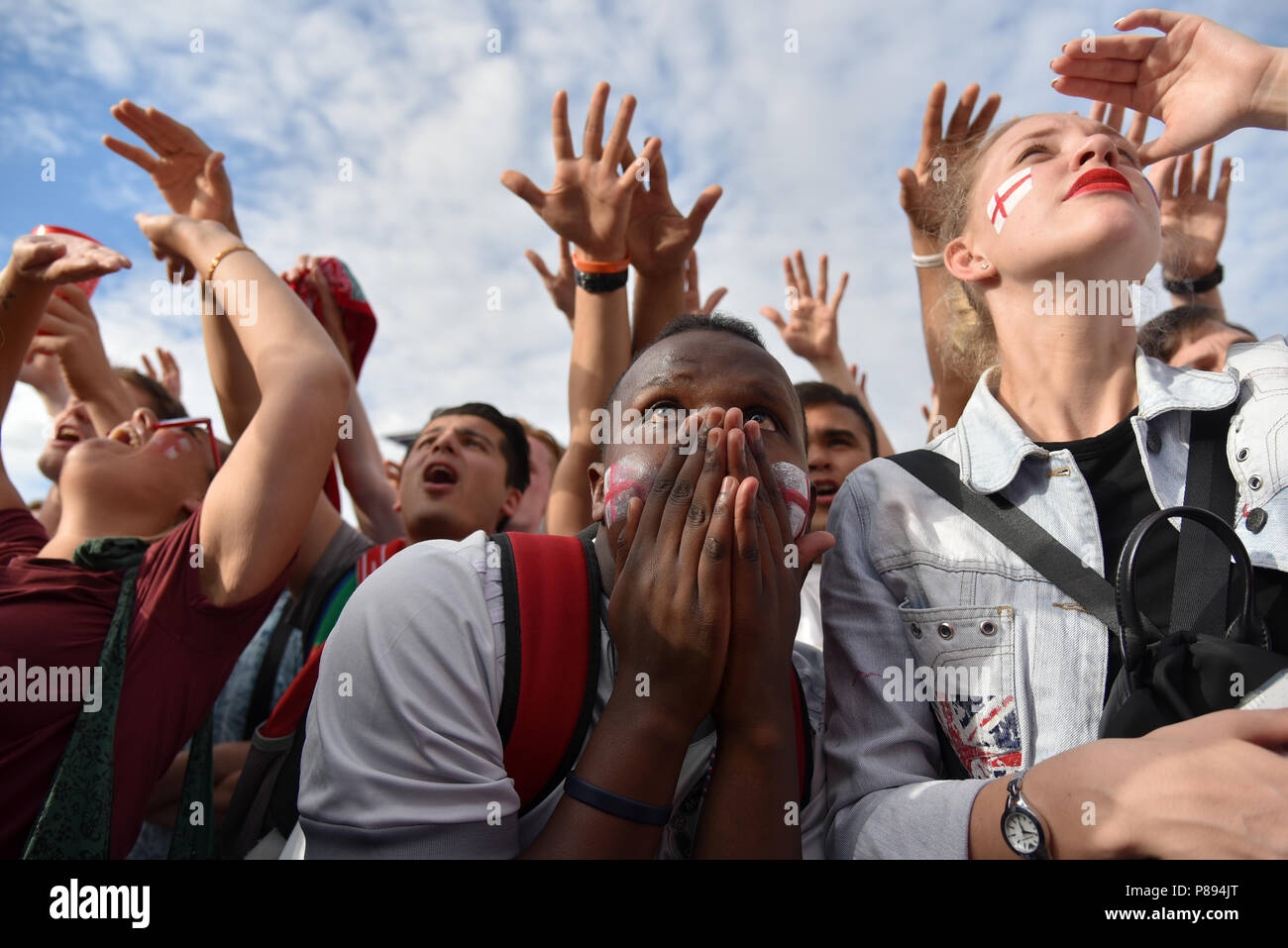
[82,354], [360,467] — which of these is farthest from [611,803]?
[82,354]

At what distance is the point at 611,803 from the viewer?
149 cm

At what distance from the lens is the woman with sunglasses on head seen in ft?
4.58

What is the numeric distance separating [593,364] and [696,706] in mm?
2208

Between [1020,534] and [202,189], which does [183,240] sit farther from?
[1020,534]

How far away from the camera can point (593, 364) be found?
361 cm

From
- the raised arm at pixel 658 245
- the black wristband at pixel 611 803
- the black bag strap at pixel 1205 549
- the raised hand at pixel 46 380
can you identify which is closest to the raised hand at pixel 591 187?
the raised arm at pixel 658 245

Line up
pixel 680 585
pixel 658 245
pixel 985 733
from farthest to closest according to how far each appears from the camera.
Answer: pixel 658 245, pixel 985 733, pixel 680 585

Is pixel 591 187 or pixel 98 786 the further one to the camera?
pixel 591 187

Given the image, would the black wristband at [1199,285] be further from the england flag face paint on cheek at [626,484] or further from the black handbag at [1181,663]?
the england flag face paint on cheek at [626,484]

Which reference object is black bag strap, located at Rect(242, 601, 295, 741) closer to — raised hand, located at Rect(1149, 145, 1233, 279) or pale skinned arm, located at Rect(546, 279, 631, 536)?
pale skinned arm, located at Rect(546, 279, 631, 536)

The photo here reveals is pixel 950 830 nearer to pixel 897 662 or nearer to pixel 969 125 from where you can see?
pixel 897 662

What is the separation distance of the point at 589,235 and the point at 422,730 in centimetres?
263
